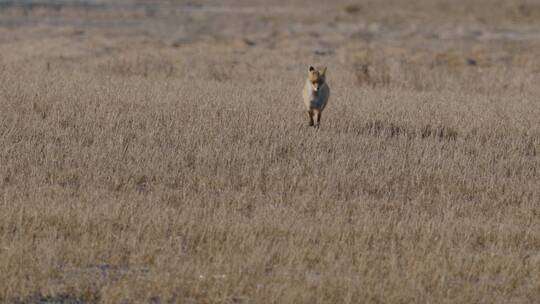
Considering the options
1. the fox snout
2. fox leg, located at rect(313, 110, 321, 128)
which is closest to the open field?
fox leg, located at rect(313, 110, 321, 128)

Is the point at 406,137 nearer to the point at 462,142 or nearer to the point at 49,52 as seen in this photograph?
the point at 462,142

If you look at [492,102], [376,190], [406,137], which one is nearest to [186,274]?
[376,190]

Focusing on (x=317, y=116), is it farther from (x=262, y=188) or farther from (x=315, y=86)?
(x=262, y=188)

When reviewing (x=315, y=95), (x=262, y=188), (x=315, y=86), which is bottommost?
(x=262, y=188)

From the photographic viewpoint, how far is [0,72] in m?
19.3

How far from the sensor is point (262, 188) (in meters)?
10.8

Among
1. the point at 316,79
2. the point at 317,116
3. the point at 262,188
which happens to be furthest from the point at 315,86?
the point at 262,188

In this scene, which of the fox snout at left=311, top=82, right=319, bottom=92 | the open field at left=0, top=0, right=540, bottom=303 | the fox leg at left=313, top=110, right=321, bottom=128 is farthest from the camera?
the fox leg at left=313, top=110, right=321, bottom=128

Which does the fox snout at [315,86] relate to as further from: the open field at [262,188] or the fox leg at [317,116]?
the open field at [262,188]

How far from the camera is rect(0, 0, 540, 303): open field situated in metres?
7.43

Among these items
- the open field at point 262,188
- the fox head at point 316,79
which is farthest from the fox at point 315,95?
the open field at point 262,188

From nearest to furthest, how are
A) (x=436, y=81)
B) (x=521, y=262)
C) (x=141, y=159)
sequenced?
(x=521, y=262) → (x=141, y=159) → (x=436, y=81)

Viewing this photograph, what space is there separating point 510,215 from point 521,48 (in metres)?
27.0

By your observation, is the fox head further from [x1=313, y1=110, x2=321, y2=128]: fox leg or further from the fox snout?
[x1=313, y1=110, x2=321, y2=128]: fox leg
